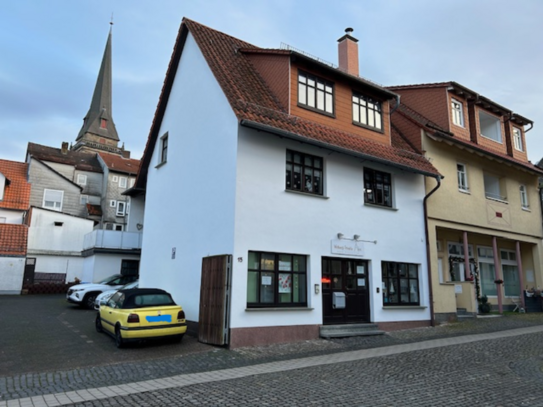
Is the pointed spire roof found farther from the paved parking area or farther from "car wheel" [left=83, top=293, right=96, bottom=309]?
the paved parking area

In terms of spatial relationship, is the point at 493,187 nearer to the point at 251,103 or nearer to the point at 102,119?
the point at 251,103

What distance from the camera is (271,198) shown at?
12.2 metres

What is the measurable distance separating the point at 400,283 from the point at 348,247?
302 cm

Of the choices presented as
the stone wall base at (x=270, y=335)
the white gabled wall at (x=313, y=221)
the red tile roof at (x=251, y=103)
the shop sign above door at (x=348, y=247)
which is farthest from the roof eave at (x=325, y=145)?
the stone wall base at (x=270, y=335)

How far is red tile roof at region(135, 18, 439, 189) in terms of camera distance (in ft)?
40.0

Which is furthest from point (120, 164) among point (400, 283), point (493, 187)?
point (400, 283)

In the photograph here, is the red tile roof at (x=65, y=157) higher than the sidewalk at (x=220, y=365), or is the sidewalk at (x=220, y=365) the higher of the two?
the red tile roof at (x=65, y=157)

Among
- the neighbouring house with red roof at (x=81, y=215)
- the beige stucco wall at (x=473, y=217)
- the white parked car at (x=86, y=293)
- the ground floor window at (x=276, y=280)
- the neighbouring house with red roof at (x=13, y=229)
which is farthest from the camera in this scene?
the neighbouring house with red roof at (x=13, y=229)

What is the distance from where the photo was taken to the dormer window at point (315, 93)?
45.5 ft

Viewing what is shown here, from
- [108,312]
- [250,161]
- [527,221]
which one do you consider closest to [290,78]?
[250,161]

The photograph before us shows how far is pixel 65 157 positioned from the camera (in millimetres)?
48812

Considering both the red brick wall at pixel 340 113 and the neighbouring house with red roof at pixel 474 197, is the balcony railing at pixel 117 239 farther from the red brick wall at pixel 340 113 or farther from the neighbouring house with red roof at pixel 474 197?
the neighbouring house with red roof at pixel 474 197

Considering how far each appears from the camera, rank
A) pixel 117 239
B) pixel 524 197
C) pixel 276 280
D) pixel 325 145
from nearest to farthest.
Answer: pixel 276 280, pixel 325 145, pixel 524 197, pixel 117 239

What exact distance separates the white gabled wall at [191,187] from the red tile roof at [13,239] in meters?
15.5
